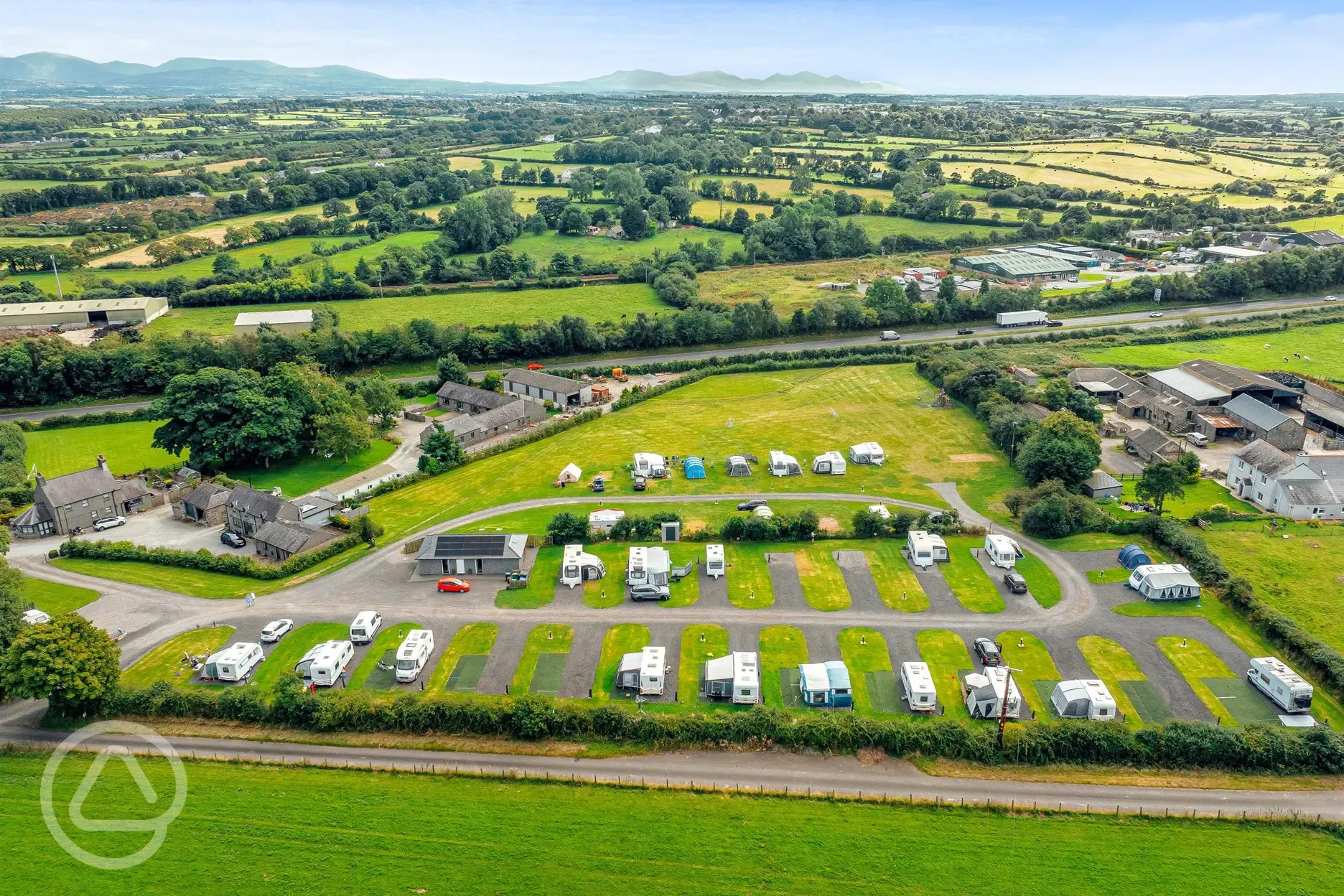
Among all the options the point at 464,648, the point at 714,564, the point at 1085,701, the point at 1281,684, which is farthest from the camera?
the point at 714,564

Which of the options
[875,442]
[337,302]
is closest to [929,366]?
[875,442]

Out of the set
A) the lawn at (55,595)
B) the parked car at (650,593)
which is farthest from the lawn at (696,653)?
the lawn at (55,595)

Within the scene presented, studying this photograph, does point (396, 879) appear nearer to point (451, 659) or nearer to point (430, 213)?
point (451, 659)

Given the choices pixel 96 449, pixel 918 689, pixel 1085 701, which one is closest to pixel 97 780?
pixel 918 689

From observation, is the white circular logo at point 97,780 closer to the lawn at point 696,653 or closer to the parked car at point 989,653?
the lawn at point 696,653

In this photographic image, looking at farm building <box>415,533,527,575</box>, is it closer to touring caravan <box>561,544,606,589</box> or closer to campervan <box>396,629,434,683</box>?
touring caravan <box>561,544,606,589</box>

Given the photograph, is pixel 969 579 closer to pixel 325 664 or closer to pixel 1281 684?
pixel 1281 684
